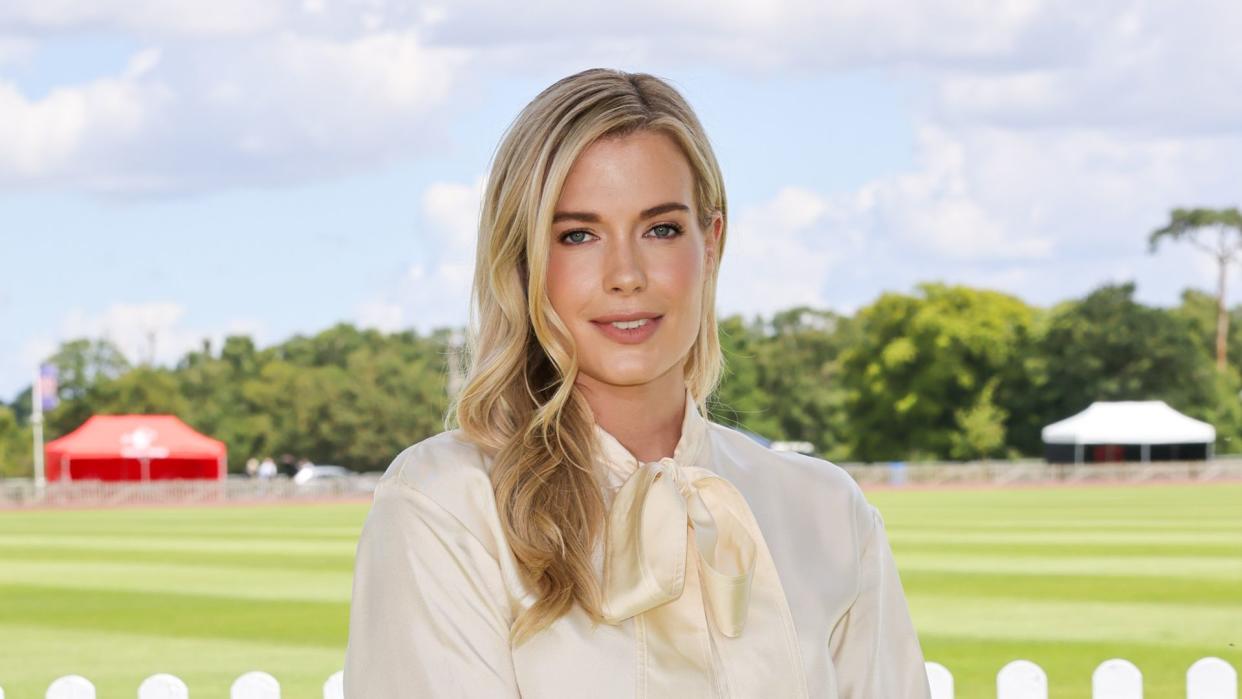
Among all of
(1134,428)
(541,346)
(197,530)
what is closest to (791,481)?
(541,346)

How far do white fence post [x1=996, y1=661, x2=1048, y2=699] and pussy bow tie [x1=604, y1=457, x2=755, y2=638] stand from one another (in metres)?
2.26

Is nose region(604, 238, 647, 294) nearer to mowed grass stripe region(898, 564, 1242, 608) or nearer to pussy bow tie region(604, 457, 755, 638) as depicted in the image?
pussy bow tie region(604, 457, 755, 638)

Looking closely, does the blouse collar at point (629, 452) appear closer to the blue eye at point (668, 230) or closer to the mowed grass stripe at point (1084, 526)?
the blue eye at point (668, 230)

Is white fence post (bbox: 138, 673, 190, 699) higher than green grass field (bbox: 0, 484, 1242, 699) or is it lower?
higher

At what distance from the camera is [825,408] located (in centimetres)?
9988

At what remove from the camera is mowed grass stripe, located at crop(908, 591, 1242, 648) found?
13144 mm

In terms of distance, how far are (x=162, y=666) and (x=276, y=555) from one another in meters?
12.3

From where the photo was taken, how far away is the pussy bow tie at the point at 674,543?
279 centimetres

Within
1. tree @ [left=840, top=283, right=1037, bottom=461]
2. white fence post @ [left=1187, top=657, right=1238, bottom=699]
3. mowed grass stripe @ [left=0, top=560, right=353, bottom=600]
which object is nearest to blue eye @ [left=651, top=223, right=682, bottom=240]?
white fence post @ [left=1187, top=657, right=1238, bottom=699]

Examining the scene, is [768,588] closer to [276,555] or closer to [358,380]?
[276,555]

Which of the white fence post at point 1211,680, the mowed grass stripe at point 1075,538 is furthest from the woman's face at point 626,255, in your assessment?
the mowed grass stripe at point 1075,538

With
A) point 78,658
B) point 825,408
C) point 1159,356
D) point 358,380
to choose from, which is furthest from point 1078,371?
point 78,658

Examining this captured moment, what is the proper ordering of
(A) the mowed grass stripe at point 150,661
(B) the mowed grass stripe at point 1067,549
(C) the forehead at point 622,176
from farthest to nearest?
(B) the mowed grass stripe at point 1067,549 → (A) the mowed grass stripe at point 150,661 → (C) the forehead at point 622,176

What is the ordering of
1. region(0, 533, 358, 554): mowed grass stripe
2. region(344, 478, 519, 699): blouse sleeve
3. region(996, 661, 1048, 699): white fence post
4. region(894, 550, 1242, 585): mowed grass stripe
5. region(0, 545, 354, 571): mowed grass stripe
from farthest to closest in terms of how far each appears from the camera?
region(0, 533, 358, 554): mowed grass stripe < region(0, 545, 354, 571): mowed grass stripe < region(894, 550, 1242, 585): mowed grass stripe < region(996, 661, 1048, 699): white fence post < region(344, 478, 519, 699): blouse sleeve
